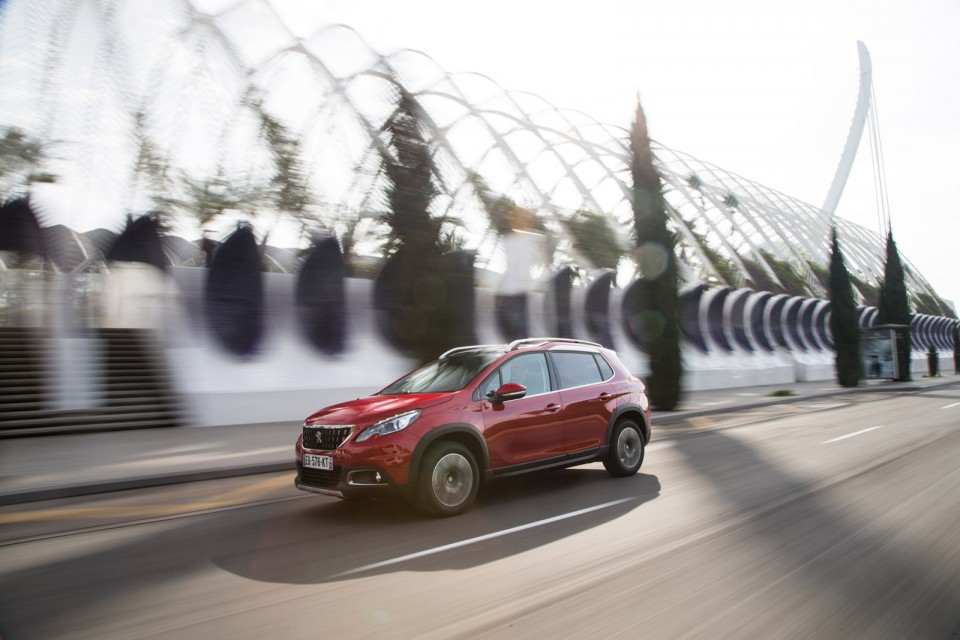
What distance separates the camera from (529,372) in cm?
702

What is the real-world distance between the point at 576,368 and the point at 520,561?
3.30m

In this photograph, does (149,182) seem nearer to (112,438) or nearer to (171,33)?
(171,33)

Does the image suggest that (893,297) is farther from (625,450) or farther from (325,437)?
(325,437)

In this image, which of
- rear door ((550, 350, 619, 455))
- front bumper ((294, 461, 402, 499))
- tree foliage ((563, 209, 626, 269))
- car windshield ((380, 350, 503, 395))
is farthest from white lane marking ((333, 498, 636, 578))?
tree foliage ((563, 209, 626, 269))

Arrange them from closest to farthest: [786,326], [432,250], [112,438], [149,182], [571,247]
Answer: [112,438] < [432,250] < [149,182] < [571,247] < [786,326]

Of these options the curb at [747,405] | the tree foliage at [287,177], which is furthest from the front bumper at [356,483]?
the tree foliage at [287,177]

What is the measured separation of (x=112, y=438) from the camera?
12.6 metres

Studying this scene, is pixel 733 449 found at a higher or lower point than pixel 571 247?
lower

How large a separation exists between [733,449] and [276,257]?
25.4 metres

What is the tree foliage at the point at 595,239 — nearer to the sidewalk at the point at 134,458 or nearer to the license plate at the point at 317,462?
the sidewalk at the point at 134,458

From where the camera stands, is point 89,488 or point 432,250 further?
point 432,250

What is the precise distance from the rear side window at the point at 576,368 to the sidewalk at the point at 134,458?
4.53m

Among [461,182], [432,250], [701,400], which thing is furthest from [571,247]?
[432,250]

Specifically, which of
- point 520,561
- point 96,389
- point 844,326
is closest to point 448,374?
point 520,561
